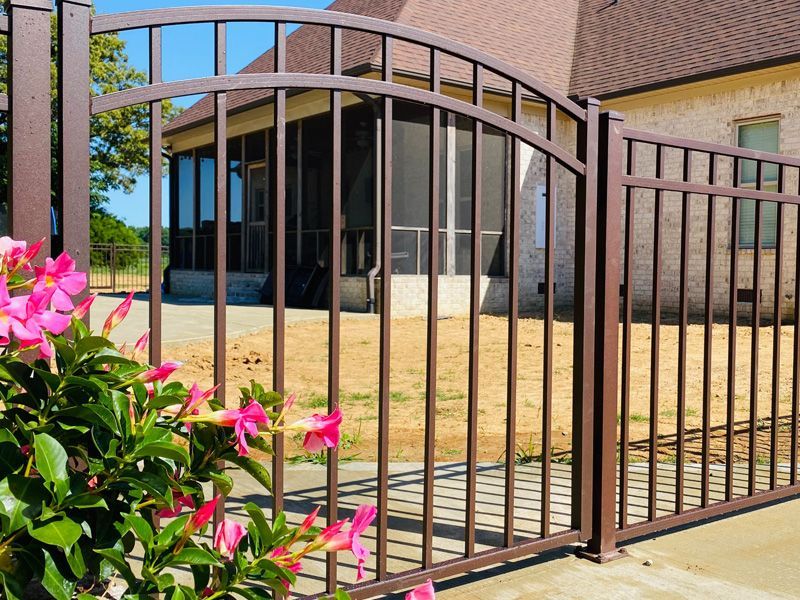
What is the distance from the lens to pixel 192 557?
1.38 metres

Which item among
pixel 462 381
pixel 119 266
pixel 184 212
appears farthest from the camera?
pixel 119 266

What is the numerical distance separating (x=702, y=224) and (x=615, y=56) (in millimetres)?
4883

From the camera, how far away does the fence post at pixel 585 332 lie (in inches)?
123

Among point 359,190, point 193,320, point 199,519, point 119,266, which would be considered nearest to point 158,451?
point 199,519

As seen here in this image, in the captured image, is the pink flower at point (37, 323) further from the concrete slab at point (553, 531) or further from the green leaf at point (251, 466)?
the concrete slab at point (553, 531)

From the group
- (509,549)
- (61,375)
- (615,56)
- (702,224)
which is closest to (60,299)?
(61,375)

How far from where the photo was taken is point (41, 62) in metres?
2.04

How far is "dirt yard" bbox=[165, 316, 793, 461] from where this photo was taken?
6.00 metres

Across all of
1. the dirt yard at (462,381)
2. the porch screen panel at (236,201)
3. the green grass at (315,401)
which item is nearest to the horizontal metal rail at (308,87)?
the dirt yard at (462,381)

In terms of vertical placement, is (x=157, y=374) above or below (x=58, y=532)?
above

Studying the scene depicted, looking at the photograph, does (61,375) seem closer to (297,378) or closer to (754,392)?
Answer: (754,392)

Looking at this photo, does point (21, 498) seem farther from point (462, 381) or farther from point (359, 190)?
point (359, 190)

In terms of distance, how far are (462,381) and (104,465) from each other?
26.6 feet

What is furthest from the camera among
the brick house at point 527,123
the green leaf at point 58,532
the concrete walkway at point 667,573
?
the brick house at point 527,123
